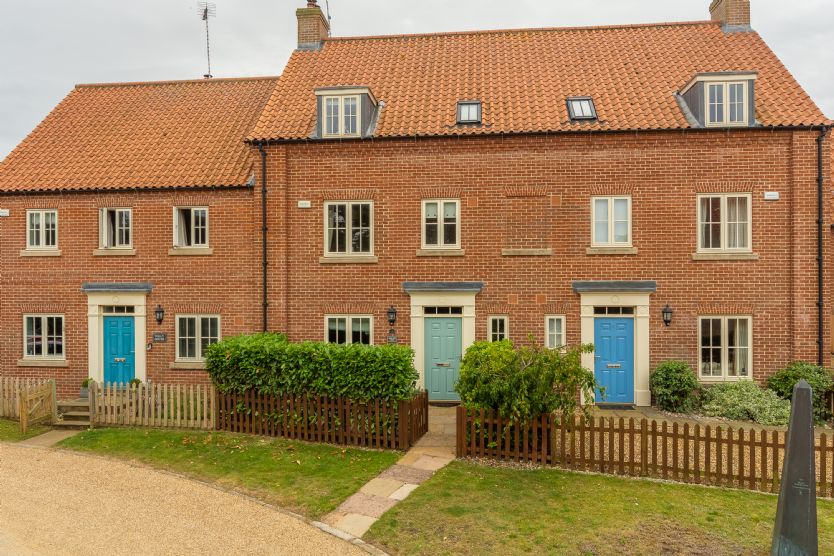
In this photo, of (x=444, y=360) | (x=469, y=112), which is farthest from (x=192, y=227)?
(x=469, y=112)

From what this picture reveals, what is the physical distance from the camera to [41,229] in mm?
15633

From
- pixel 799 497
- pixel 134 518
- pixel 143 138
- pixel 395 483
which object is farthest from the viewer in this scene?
pixel 143 138

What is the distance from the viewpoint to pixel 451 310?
14211 millimetres

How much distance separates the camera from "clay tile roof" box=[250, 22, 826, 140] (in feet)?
46.4

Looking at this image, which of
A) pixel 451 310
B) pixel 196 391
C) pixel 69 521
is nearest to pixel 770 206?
pixel 451 310

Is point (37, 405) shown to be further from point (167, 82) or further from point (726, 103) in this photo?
point (726, 103)

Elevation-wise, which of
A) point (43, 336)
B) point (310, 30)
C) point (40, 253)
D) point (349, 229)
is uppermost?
point (310, 30)

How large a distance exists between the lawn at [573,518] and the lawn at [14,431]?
971 centimetres

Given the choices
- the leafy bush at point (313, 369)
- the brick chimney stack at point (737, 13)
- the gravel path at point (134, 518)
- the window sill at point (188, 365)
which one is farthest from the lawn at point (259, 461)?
the brick chimney stack at point (737, 13)

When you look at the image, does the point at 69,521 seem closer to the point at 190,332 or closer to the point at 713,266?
the point at 190,332

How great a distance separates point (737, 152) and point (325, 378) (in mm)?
12176

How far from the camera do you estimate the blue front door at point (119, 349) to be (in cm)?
1523

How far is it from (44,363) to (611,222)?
56.8 feet

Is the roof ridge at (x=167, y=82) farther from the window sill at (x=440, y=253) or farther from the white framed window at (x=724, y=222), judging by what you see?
the white framed window at (x=724, y=222)
